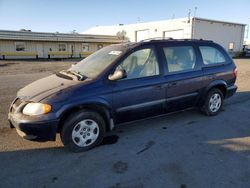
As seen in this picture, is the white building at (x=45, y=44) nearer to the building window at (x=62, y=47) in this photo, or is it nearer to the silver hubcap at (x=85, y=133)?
the building window at (x=62, y=47)

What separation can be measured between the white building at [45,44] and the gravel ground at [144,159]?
93.5ft

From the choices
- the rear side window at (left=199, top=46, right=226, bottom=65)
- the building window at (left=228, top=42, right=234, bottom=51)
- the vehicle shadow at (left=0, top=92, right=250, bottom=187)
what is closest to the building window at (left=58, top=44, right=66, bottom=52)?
the building window at (left=228, top=42, right=234, bottom=51)

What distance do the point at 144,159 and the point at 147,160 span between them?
0.18 ft

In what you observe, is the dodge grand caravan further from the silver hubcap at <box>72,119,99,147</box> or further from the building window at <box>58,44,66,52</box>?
the building window at <box>58,44,66,52</box>

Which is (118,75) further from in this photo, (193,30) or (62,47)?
(62,47)

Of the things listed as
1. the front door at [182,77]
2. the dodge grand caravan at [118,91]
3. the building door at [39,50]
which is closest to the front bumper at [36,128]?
the dodge grand caravan at [118,91]

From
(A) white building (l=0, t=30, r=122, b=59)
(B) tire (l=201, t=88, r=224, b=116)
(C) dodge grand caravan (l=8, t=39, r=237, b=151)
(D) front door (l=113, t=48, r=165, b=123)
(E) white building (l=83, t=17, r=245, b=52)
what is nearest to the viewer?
(C) dodge grand caravan (l=8, t=39, r=237, b=151)

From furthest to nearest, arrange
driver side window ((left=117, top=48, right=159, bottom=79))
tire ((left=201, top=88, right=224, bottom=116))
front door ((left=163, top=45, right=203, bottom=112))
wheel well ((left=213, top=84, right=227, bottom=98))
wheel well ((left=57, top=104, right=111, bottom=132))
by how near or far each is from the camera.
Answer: wheel well ((left=213, top=84, right=227, bottom=98))
tire ((left=201, top=88, right=224, bottom=116))
front door ((left=163, top=45, right=203, bottom=112))
driver side window ((left=117, top=48, right=159, bottom=79))
wheel well ((left=57, top=104, right=111, bottom=132))

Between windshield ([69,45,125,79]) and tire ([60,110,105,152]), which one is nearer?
tire ([60,110,105,152])

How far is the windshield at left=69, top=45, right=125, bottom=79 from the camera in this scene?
4139 millimetres

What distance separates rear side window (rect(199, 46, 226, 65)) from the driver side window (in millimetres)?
1432

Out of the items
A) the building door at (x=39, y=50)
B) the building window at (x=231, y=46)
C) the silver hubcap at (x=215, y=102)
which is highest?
the building window at (x=231, y=46)

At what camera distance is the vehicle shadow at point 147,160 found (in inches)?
118

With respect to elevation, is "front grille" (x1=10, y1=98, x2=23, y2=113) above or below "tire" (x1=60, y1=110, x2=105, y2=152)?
above
